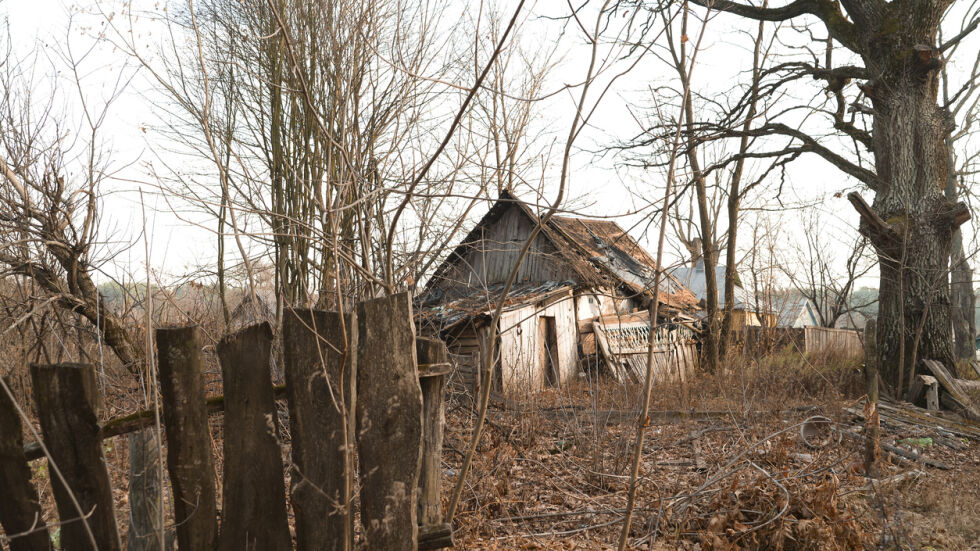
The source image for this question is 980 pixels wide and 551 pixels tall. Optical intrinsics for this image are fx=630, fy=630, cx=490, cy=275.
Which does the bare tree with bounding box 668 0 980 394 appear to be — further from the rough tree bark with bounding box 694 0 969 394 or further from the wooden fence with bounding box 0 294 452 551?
the wooden fence with bounding box 0 294 452 551

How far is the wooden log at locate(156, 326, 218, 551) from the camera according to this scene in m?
2.29

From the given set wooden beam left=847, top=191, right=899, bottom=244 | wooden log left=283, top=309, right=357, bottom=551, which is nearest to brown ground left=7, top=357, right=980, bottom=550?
wooden log left=283, top=309, right=357, bottom=551

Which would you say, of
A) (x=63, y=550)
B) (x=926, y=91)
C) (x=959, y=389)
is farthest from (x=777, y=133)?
(x=63, y=550)

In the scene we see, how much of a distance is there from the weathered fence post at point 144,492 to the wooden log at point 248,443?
1.15ft

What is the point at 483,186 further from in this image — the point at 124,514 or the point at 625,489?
the point at 625,489

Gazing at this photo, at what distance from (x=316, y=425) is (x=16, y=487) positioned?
3.42 feet

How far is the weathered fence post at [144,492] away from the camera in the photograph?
2.49 meters

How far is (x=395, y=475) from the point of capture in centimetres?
246

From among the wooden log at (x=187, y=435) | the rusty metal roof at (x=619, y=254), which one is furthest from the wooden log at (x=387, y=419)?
the rusty metal roof at (x=619, y=254)

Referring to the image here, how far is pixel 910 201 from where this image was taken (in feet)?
31.9

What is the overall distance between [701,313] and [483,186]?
60.9ft

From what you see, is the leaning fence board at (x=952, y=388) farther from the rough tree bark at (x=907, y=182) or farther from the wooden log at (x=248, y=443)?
the wooden log at (x=248, y=443)

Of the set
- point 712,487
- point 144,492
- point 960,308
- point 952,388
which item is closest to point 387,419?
point 144,492

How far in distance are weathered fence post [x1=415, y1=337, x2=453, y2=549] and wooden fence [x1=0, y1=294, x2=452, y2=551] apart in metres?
0.16
